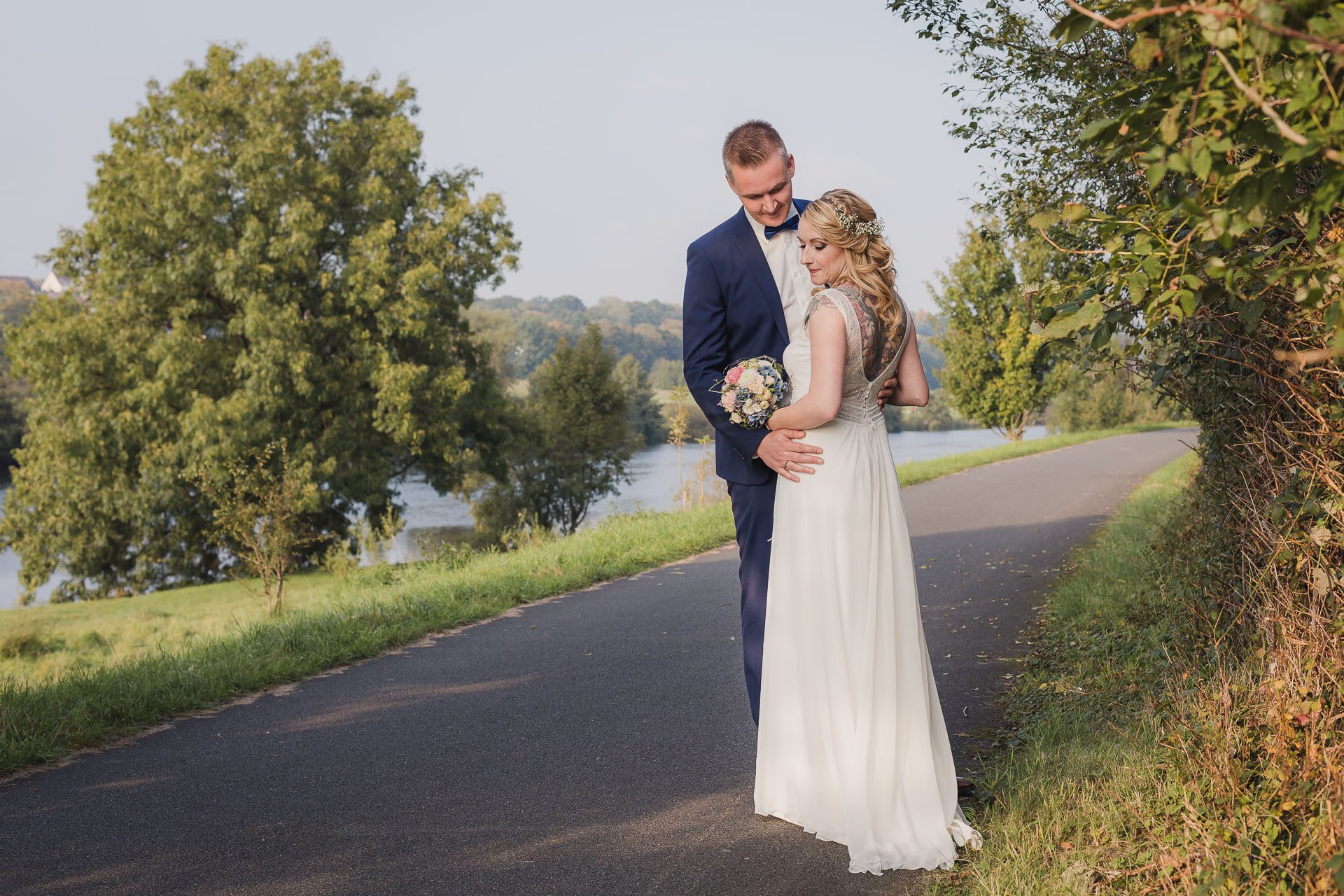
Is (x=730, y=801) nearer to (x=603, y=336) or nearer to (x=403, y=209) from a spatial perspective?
(x=403, y=209)

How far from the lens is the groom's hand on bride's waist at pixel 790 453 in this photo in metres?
3.87

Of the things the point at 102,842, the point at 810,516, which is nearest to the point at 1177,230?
the point at 810,516

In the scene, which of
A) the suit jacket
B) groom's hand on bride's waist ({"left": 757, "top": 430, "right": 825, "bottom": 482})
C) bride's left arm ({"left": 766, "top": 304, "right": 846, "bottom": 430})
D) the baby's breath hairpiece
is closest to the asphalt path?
groom's hand on bride's waist ({"left": 757, "top": 430, "right": 825, "bottom": 482})

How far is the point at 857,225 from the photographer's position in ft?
12.1

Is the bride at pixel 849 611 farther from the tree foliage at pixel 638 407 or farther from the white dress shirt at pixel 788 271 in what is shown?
the tree foliage at pixel 638 407

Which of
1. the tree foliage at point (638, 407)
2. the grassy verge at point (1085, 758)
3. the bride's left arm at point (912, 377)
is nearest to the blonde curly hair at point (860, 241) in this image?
the bride's left arm at point (912, 377)

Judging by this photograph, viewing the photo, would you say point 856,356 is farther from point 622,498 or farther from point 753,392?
point 622,498

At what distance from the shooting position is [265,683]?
20.0 feet

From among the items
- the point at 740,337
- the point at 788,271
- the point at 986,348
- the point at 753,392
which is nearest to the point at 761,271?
the point at 788,271

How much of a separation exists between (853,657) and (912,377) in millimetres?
1121

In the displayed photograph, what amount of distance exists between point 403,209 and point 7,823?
1056 inches

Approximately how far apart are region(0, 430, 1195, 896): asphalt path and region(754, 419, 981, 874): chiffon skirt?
6.4 inches

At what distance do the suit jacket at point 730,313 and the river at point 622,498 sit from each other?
16539mm

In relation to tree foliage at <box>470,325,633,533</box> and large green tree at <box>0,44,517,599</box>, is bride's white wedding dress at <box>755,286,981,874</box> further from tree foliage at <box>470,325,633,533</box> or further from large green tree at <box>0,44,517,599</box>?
tree foliage at <box>470,325,633,533</box>
